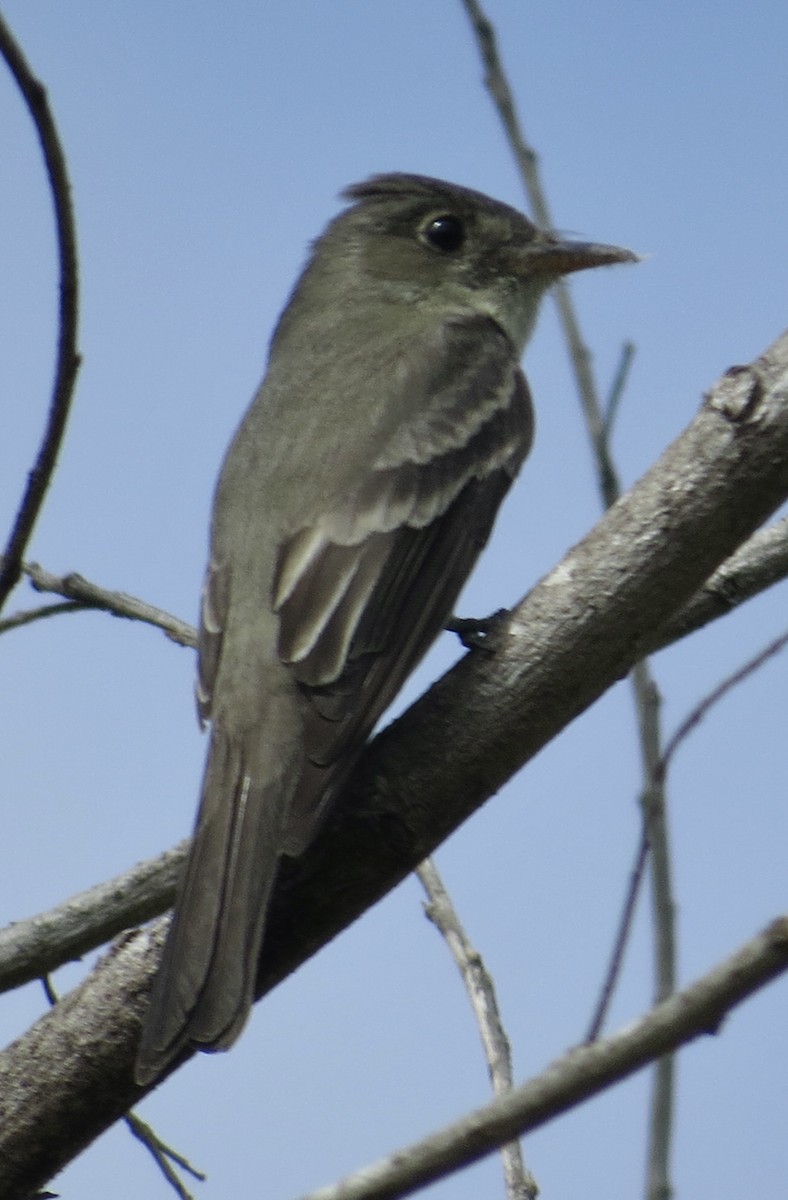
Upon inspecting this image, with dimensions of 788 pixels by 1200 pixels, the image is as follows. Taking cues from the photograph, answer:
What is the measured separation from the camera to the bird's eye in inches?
242

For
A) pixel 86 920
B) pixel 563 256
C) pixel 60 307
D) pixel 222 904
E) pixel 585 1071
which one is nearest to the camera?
pixel 585 1071

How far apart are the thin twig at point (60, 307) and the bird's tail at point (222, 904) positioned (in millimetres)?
803

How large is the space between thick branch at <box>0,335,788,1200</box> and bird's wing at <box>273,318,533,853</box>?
0.15 meters

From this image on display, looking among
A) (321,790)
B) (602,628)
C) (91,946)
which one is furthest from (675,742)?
(91,946)

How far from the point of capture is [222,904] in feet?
12.1

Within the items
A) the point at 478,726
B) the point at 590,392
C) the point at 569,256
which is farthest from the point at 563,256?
the point at 478,726

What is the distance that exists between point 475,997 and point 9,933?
1.15m

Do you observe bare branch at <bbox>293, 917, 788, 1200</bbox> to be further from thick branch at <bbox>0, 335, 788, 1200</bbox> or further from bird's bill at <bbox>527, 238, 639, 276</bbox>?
bird's bill at <bbox>527, 238, 639, 276</bbox>

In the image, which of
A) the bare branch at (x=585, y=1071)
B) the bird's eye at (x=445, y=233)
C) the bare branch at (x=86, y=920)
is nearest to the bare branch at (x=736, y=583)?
the bare branch at (x=86, y=920)

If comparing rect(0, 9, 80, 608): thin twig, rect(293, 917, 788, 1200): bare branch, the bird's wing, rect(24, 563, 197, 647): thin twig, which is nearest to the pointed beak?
the bird's wing

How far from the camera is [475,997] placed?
3971 millimetres

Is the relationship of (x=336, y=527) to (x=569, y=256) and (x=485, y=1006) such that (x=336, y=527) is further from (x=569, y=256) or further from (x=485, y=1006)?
(x=569, y=256)

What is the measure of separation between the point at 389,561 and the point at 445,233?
2063mm

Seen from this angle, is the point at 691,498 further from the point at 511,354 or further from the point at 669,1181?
the point at 511,354
